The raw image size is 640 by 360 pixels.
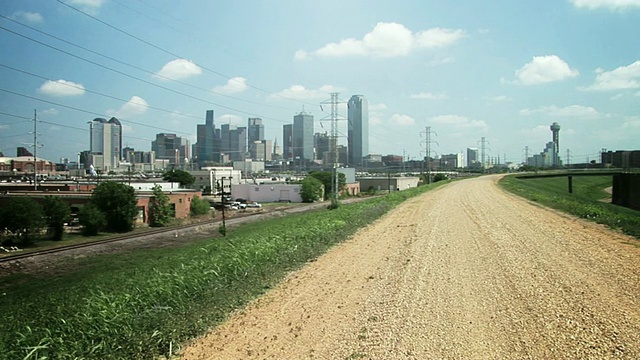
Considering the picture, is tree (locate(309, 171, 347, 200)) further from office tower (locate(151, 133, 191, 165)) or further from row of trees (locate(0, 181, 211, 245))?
office tower (locate(151, 133, 191, 165))

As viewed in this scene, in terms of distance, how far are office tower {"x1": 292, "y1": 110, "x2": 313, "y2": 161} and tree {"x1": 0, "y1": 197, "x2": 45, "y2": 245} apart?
100462 mm

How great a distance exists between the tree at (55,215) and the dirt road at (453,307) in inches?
1603

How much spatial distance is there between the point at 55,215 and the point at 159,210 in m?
13.1

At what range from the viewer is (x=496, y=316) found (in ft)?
24.9

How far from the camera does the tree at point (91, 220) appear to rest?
48844 mm

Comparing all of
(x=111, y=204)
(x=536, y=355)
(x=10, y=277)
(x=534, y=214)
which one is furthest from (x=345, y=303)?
(x=111, y=204)

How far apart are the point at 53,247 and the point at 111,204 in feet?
37.3

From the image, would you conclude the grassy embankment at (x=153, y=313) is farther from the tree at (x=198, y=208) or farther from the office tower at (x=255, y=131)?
the office tower at (x=255, y=131)

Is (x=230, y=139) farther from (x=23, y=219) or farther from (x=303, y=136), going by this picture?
(x=23, y=219)

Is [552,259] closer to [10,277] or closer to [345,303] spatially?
[345,303]

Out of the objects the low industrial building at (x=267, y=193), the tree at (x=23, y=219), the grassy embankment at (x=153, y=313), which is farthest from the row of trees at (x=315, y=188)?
the grassy embankment at (x=153, y=313)

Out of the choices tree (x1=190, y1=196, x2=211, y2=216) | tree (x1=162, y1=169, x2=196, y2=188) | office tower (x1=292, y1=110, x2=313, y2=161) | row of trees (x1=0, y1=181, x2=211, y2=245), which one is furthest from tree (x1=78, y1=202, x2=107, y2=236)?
office tower (x1=292, y1=110, x2=313, y2=161)

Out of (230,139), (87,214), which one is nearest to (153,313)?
(87,214)

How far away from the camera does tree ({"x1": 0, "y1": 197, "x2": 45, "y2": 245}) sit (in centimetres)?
4053
